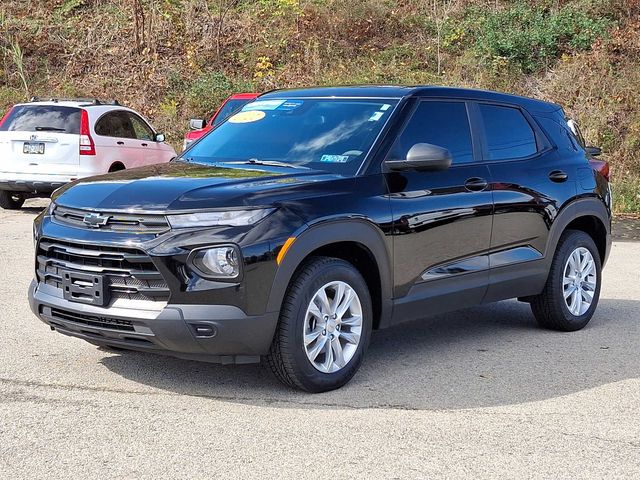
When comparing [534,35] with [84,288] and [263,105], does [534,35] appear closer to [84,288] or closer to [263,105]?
[263,105]

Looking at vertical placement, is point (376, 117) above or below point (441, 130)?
above

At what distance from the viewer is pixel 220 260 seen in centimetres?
535

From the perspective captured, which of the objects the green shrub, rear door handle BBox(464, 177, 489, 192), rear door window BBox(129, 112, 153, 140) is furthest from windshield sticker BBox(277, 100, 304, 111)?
the green shrub

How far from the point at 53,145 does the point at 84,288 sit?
10.4 m

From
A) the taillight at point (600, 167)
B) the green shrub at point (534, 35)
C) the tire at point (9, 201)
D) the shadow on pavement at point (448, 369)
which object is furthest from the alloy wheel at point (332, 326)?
the green shrub at point (534, 35)

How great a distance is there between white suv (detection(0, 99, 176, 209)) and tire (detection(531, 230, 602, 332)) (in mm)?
9299

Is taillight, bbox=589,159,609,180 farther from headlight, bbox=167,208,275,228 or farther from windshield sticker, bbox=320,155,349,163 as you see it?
headlight, bbox=167,208,275,228

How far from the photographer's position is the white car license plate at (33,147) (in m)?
15.5

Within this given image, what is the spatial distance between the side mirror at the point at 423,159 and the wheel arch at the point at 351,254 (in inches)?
18.5

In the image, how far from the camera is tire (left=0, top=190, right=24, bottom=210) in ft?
54.2

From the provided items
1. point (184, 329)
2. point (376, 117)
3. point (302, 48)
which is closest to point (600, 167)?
point (376, 117)

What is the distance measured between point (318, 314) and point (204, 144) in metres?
1.95

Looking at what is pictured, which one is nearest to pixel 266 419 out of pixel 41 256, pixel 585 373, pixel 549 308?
pixel 41 256

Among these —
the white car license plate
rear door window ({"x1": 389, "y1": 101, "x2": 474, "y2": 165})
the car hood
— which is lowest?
the white car license plate
